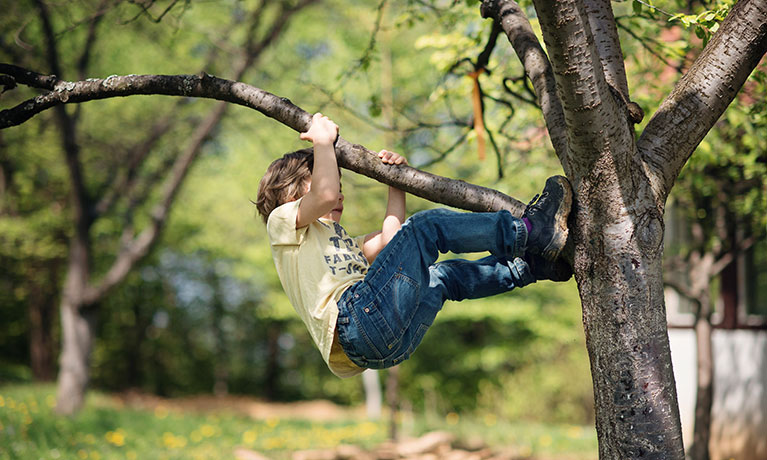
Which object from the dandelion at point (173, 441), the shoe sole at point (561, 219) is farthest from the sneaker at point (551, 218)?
the dandelion at point (173, 441)

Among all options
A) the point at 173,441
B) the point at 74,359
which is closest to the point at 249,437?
the point at 173,441

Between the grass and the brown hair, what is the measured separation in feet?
12.9

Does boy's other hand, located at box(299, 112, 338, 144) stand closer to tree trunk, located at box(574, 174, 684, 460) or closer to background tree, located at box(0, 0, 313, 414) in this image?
tree trunk, located at box(574, 174, 684, 460)

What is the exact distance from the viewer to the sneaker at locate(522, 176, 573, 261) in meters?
2.29

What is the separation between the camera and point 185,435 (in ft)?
27.6

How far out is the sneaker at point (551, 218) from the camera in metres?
2.29

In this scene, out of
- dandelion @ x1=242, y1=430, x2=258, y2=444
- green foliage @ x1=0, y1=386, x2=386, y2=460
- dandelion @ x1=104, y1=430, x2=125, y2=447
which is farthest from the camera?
dandelion @ x1=242, y1=430, x2=258, y2=444

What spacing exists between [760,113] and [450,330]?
488 inches

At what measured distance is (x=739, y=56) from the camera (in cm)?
230

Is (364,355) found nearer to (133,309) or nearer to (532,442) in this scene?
(532,442)

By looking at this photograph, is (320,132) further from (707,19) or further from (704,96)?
(707,19)

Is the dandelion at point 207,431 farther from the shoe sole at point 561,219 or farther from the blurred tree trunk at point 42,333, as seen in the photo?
the blurred tree trunk at point 42,333

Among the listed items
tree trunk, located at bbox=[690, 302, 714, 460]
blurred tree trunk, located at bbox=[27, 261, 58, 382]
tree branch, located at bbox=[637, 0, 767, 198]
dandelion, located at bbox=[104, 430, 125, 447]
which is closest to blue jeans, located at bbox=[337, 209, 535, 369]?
tree branch, located at bbox=[637, 0, 767, 198]

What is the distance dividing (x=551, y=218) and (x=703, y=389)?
423cm
